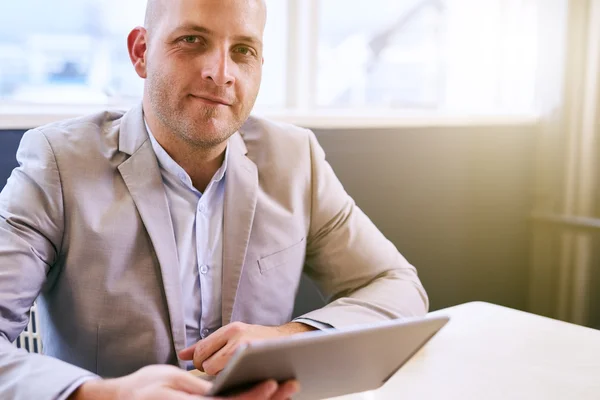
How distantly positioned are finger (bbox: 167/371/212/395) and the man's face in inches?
28.0

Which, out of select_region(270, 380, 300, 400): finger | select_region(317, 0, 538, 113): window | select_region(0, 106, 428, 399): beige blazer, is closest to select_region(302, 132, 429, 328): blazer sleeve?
select_region(0, 106, 428, 399): beige blazer

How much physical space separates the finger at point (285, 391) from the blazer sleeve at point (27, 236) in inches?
16.3

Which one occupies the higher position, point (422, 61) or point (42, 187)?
point (422, 61)

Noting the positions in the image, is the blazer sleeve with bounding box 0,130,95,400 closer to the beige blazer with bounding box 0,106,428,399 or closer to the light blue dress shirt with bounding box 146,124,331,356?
the beige blazer with bounding box 0,106,428,399

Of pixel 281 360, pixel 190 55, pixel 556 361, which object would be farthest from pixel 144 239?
pixel 556 361

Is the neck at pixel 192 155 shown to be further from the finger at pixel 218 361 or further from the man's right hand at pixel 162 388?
the man's right hand at pixel 162 388

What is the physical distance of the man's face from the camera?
1.60 metres

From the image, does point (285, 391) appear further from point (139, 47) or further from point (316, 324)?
point (139, 47)

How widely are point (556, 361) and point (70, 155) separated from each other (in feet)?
3.69

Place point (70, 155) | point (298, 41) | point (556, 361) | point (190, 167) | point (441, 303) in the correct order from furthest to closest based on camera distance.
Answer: point (441, 303) < point (298, 41) < point (190, 167) < point (70, 155) < point (556, 361)

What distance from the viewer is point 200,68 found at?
1609 mm

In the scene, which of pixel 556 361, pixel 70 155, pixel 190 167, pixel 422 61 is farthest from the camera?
pixel 422 61

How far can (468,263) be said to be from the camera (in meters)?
3.49

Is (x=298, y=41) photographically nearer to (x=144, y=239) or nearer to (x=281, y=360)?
(x=144, y=239)
